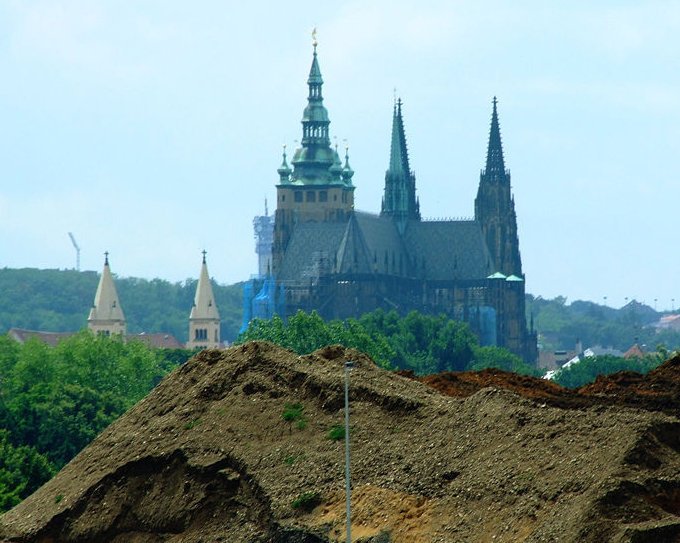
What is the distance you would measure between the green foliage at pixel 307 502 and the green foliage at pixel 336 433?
Answer: 1979mm

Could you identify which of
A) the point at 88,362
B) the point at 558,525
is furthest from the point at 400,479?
the point at 88,362

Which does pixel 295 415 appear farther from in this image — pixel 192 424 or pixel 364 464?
pixel 364 464

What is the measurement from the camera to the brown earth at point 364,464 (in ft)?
155

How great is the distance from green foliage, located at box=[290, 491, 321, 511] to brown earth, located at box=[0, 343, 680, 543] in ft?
0.15

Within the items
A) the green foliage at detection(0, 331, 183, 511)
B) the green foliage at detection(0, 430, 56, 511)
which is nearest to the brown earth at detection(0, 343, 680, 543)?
the green foliage at detection(0, 331, 183, 511)

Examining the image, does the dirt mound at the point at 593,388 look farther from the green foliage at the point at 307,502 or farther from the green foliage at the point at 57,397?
the green foliage at the point at 57,397

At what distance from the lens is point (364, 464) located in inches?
2039

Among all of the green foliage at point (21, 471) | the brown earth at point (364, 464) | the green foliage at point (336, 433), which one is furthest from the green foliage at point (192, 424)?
the green foliage at point (21, 471)

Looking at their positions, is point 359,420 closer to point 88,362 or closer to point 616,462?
point 616,462

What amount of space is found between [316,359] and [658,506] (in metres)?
13.6

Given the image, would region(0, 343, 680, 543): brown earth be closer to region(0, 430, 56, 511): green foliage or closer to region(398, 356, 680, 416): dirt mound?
region(398, 356, 680, 416): dirt mound

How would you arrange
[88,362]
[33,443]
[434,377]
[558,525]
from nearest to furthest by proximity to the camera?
1. [558,525]
2. [434,377]
3. [33,443]
4. [88,362]

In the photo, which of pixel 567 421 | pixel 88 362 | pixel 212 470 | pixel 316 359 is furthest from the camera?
pixel 88 362

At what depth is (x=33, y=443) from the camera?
106812 mm
